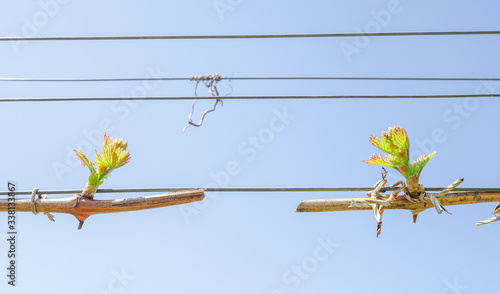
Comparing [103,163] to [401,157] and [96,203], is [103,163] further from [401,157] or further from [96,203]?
[401,157]

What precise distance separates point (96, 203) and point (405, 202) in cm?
193

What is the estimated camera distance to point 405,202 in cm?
345

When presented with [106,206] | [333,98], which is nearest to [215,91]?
[333,98]

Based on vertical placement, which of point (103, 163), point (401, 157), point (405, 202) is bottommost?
point (405, 202)

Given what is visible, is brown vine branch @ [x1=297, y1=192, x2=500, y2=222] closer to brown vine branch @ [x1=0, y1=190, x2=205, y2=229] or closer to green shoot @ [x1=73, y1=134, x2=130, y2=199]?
brown vine branch @ [x1=0, y1=190, x2=205, y2=229]

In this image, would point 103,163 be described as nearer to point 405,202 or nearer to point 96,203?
point 96,203

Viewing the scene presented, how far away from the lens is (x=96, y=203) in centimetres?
345

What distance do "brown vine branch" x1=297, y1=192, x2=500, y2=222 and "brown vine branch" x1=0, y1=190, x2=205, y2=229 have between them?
2.26 ft

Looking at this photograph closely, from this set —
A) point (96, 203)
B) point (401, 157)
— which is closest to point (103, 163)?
point (96, 203)

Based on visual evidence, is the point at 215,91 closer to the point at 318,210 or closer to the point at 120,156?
the point at 120,156

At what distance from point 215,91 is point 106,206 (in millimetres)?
1360

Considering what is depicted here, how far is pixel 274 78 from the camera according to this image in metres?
4.15

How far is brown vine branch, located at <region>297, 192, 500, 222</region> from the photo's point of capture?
342cm

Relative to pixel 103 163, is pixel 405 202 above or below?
below
